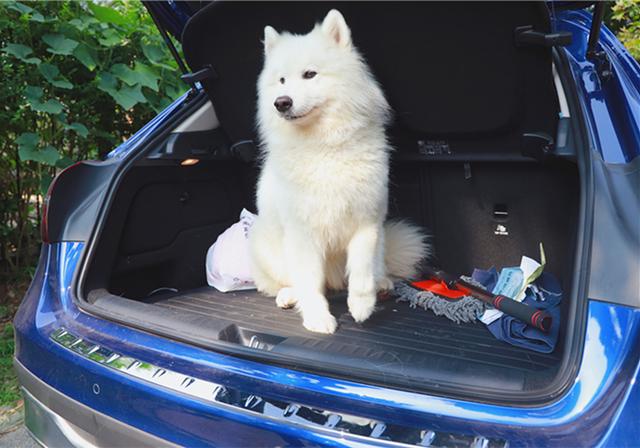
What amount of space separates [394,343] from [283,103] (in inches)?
35.4

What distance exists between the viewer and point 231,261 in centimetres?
212

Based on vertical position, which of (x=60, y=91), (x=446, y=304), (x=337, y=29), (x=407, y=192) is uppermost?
(x=337, y=29)

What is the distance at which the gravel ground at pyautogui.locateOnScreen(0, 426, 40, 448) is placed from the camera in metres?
2.06

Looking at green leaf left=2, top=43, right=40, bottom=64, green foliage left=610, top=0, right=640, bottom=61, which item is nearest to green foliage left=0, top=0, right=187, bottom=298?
green leaf left=2, top=43, right=40, bottom=64

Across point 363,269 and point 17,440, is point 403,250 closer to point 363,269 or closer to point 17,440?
point 363,269

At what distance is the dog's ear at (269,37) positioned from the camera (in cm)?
172

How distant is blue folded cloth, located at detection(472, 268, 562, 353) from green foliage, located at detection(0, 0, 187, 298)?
2532mm

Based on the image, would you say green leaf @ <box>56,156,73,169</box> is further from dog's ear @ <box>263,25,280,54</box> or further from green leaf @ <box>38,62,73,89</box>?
dog's ear @ <box>263,25,280,54</box>

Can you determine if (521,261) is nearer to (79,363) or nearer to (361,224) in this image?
(361,224)

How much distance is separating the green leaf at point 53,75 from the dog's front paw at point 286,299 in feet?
6.45

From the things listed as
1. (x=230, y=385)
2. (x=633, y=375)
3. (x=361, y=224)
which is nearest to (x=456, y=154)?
(x=361, y=224)

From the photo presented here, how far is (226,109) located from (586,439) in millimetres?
1963

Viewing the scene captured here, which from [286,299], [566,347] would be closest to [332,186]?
[286,299]

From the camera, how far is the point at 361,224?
1.72 metres
